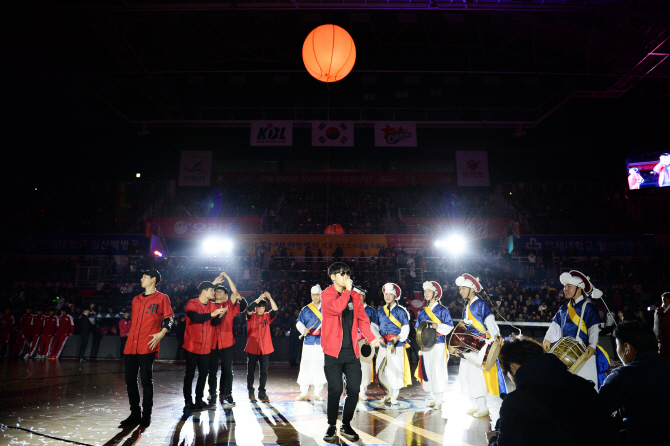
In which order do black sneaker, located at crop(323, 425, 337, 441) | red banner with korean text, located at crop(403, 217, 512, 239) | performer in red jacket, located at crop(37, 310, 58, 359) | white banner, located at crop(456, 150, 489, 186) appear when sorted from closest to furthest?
black sneaker, located at crop(323, 425, 337, 441), performer in red jacket, located at crop(37, 310, 58, 359), red banner with korean text, located at crop(403, 217, 512, 239), white banner, located at crop(456, 150, 489, 186)

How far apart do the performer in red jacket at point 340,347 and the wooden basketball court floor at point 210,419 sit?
0.31m

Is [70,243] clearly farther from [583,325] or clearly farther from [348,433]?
[583,325]

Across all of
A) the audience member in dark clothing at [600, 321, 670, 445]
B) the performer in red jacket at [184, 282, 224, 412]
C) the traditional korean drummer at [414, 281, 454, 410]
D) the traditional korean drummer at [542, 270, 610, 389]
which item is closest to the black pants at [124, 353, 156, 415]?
the performer in red jacket at [184, 282, 224, 412]

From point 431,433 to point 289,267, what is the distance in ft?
50.0

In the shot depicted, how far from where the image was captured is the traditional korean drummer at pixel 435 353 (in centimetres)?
677

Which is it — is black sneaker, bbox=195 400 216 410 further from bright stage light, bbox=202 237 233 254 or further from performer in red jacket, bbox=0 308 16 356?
bright stage light, bbox=202 237 233 254

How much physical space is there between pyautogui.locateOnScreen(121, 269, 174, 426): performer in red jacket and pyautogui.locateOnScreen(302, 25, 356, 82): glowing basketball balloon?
5150 mm

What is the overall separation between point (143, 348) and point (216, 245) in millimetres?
A: 17079

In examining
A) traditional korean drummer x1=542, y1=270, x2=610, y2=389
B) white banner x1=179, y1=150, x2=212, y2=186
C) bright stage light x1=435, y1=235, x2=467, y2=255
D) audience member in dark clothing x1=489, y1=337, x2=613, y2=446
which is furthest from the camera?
white banner x1=179, y1=150, x2=212, y2=186

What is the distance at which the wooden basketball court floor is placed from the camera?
484 centimetres

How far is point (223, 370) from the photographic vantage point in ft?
23.7

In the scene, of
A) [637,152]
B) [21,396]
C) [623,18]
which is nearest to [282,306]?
[21,396]

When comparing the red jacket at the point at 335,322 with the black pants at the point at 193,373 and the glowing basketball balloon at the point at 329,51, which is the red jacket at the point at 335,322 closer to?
the black pants at the point at 193,373

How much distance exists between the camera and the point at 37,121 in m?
22.4
